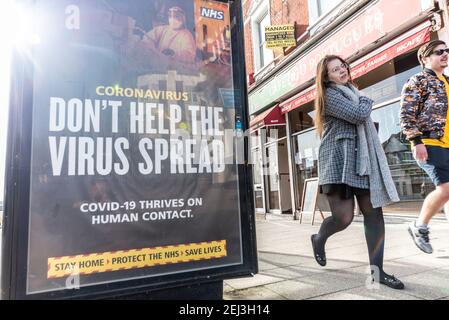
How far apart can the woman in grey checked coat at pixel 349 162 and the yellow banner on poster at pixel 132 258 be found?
105 centimetres

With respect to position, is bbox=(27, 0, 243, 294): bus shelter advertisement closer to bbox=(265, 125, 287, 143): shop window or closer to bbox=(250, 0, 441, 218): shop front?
bbox=(250, 0, 441, 218): shop front

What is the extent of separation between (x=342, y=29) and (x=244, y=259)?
21.0ft

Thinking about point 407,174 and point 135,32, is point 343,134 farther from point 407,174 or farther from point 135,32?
point 407,174

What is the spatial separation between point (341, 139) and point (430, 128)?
3.44 ft

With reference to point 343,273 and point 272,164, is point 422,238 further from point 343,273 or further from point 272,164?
point 272,164

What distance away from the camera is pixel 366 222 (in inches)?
106

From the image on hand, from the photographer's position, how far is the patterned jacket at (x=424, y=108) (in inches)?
125

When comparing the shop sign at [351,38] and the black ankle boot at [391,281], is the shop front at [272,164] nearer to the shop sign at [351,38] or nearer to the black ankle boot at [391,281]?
the shop sign at [351,38]

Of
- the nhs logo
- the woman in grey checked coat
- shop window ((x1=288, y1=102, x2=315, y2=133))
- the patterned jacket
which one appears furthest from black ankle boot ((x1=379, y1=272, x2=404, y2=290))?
shop window ((x1=288, y1=102, x2=315, y2=133))

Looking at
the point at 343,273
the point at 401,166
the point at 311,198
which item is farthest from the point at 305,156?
the point at 343,273

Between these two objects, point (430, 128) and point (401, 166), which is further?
point (401, 166)

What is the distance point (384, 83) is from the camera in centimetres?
681

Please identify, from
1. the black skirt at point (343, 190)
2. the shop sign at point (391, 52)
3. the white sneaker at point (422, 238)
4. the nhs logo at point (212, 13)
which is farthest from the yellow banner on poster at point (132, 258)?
the shop sign at point (391, 52)
